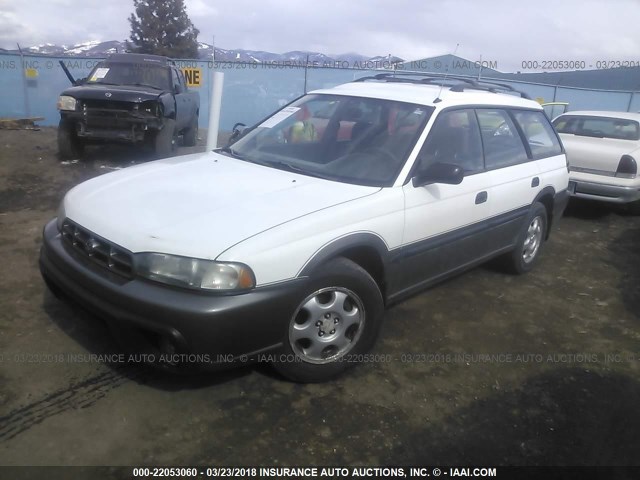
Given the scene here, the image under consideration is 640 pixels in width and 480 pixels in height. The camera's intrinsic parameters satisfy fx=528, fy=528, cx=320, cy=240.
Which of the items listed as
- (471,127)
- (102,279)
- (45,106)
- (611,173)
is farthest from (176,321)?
(45,106)

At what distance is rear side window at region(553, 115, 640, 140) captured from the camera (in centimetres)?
772

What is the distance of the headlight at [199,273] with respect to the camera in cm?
246

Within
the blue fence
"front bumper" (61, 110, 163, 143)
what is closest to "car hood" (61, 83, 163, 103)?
"front bumper" (61, 110, 163, 143)

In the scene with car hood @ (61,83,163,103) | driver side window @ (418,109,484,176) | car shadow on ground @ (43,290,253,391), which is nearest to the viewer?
car shadow on ground @ (43,290,253,391)

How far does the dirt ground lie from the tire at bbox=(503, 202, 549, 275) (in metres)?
0.55

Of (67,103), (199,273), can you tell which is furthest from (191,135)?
(199,273)

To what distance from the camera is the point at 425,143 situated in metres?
3.46

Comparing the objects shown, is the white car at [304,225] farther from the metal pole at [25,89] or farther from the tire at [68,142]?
the metal pole at [25,89]

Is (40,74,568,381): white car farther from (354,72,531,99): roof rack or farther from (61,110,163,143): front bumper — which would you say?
(61,110,163,143): front bumper

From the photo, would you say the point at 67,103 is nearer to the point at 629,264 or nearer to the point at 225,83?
the point at 225,83

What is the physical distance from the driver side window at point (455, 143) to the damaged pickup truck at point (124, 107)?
218 inches

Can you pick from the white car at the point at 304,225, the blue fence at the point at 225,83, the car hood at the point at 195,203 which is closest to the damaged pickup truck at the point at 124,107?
the white car at the point at 304,225

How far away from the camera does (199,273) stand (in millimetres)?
2461

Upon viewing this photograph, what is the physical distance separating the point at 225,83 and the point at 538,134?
1126 cm
